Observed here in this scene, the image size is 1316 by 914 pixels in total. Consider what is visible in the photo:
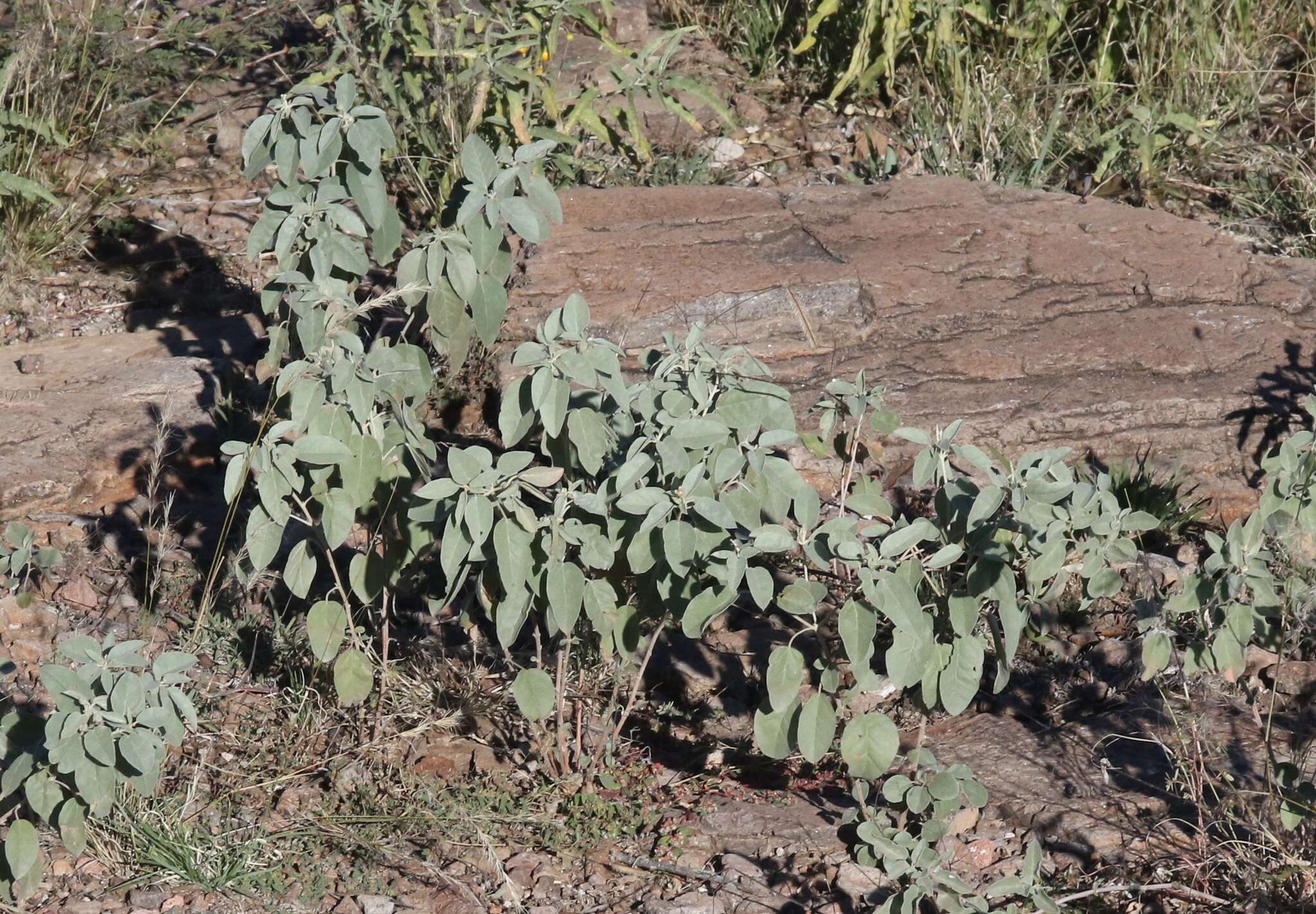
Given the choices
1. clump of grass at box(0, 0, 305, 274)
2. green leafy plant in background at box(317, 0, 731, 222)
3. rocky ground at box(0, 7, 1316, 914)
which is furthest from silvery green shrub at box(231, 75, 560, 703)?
clump of grass at box(0, 0, 305, 274)

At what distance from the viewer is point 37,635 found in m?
3.36

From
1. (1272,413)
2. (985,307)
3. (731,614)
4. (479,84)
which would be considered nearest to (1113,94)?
(985,307)

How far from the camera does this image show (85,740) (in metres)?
2.28

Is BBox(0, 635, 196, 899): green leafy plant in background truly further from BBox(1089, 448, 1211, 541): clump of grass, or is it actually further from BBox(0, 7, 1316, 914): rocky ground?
BBox(1089, 448, 1211, 541): clump of grass

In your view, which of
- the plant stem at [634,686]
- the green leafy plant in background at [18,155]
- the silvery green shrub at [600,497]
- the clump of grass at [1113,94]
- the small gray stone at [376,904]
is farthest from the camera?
the clump of grass at [1113,94]

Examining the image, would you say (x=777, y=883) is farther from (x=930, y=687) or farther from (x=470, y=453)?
(x=470, y=453)

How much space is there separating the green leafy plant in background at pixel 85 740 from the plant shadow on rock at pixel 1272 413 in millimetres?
3001

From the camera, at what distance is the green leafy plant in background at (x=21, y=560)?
2855mm

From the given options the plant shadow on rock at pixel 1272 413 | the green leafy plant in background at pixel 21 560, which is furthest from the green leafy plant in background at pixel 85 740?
the plant shadow on rock at pixel 1272 413

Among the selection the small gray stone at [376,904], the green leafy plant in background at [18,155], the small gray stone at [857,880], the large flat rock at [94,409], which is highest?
the green leafy plant in background at [18,155]

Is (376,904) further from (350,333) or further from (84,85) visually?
(84,85)

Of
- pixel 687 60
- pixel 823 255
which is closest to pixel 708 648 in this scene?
pixel 823 255

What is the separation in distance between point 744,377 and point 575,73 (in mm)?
3367

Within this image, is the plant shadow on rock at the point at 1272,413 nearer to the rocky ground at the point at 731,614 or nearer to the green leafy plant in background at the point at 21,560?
the rocky ground at the point at 731,614
